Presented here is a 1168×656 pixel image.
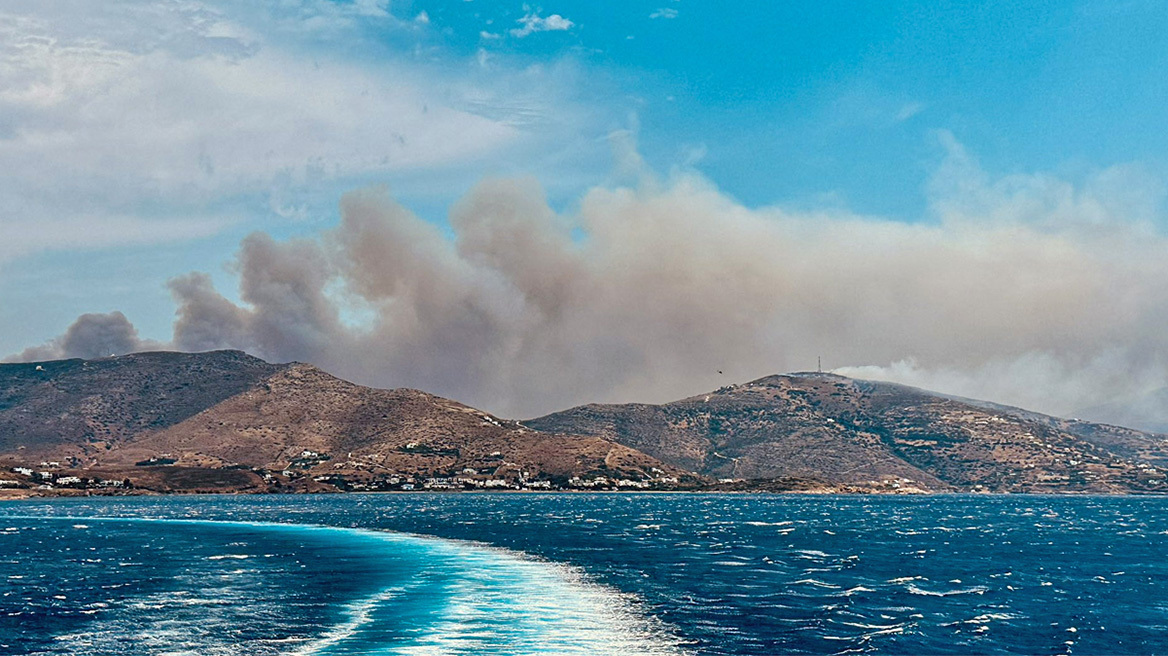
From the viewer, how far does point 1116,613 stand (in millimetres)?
85062

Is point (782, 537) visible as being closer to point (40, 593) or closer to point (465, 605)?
point (465, 605)

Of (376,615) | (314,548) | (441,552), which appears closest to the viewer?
(376,615)

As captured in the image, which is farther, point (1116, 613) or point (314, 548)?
point (314, 548)

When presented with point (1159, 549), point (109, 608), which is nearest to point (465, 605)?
point (109, 608)

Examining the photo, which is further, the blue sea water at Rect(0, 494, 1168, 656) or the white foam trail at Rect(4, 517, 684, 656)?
the blue sea water at Rect(0, 494, 1168, 656)

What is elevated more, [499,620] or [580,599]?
[580,599]

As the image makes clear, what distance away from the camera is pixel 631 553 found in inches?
5571

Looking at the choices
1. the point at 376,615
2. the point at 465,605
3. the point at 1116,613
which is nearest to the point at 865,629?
the point at 1116,613

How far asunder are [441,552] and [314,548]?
26.4m

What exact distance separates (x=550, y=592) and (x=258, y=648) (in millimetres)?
35432

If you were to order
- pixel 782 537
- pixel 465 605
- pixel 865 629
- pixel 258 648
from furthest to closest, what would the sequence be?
pixel 782 537, pixel 465 605, pixel 865 629, pixel 258 648

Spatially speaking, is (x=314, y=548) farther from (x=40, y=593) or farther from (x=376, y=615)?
(x=376, y=615)

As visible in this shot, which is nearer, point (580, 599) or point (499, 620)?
point (499, 620)

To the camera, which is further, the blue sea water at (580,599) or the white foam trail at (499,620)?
the blue sea water at (580,599)
